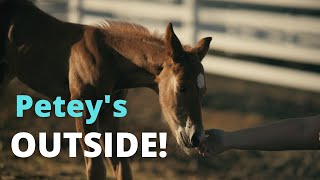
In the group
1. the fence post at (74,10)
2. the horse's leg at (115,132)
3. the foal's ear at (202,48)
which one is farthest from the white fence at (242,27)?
the foal's ear at (202,48)

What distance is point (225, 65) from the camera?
12.1 meters

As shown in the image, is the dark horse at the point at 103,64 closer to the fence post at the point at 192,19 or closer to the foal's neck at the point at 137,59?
the foal's neck at the point at 137,59

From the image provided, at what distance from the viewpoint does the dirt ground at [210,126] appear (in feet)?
23.7

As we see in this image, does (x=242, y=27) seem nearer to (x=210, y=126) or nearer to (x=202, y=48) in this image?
(x=210, y=126)

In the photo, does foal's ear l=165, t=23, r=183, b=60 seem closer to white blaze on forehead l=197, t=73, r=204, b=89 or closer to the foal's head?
the foal's head

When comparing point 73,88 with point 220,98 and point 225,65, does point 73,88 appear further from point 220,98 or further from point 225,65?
point 225,65

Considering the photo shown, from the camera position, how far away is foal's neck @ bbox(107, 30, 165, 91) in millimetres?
5488

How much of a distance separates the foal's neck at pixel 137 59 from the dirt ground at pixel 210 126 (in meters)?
1.66

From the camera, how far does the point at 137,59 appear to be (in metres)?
5.56

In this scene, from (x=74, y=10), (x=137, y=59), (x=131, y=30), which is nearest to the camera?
(x=137, y=59)

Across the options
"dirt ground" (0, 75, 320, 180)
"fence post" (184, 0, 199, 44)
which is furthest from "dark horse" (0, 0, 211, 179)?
"fence post" (184, 0, 199, 44)

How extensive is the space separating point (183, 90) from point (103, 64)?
735 mm

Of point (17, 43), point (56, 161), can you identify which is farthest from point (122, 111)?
point (56, 161)

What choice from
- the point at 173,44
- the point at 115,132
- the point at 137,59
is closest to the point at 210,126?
the point at 115,132
